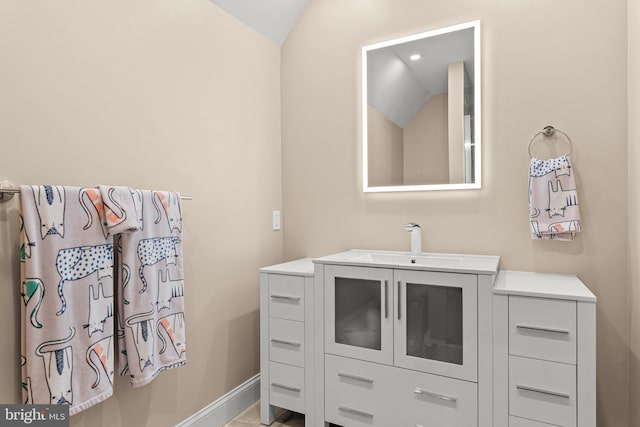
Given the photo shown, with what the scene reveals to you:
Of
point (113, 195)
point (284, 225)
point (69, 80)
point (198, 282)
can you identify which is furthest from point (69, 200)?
point (284, 225)

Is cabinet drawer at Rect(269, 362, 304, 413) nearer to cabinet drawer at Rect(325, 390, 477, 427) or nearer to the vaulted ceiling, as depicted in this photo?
cabinet drawer at Rect(325, 390, 477, 427)

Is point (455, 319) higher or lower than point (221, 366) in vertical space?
higher

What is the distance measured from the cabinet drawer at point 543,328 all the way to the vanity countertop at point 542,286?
2cm

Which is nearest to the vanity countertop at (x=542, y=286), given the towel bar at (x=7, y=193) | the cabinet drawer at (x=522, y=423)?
the cabinet drawer at (x=522, y=423)

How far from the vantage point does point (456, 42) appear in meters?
2.02

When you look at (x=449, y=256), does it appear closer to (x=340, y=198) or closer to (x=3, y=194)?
(x=340, y=198)

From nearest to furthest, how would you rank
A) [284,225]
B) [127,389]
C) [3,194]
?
[3,194] → [127,389] → [284,225]

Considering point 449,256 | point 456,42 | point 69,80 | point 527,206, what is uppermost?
point 456,42

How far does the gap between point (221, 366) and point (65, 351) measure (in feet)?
3.08

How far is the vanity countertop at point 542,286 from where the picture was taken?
1.43m

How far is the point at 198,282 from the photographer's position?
1.95 meters

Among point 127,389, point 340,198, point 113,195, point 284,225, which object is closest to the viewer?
point 113,195

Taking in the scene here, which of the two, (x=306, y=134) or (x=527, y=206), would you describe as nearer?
(x=527, y=206)

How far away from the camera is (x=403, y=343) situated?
5.52 ft
